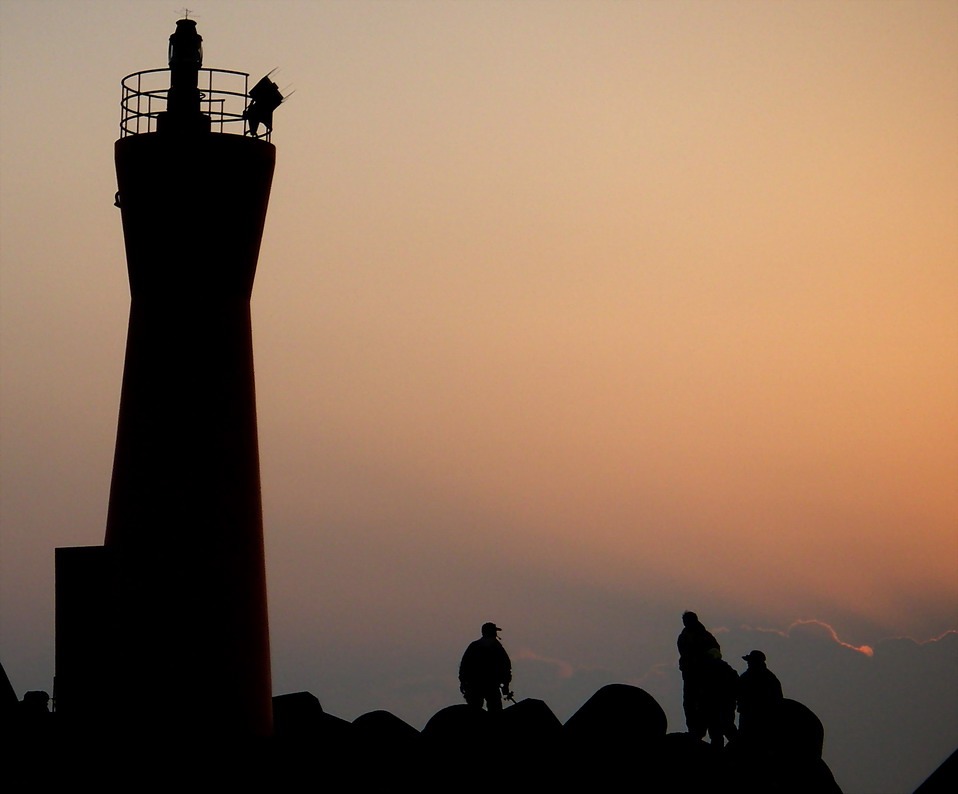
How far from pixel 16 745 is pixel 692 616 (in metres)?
11.0

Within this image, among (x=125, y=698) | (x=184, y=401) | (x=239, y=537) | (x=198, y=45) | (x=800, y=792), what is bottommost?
(x=800, y=792)

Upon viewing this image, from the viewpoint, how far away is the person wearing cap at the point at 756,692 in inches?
916

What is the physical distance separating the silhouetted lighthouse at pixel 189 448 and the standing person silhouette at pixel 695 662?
7158 mm

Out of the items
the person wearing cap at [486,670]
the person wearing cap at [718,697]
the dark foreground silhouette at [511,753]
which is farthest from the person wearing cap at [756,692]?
the person wearing cap at [486,670]

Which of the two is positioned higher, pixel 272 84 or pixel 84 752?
pixel 272 84

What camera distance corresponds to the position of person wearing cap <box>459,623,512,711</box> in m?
25.5

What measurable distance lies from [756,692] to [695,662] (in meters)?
1.63

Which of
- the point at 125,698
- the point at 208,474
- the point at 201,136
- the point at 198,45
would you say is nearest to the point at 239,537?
the point at 208,474

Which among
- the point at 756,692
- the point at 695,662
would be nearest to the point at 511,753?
the point at 695,662

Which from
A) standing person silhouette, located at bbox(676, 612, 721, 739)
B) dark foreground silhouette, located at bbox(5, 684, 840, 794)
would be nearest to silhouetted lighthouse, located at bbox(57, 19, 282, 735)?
dark foreground silhouette, located at bbox(5, 684, 840, 794)

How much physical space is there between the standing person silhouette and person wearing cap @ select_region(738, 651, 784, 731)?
1.24 meters

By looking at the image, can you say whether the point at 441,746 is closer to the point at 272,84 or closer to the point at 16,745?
the point at 16,745

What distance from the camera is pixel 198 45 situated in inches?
1037

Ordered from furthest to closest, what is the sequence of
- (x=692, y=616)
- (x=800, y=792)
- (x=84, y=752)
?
(x=692, y=616)
(x=800, y=792)
(x=84, y=752)
